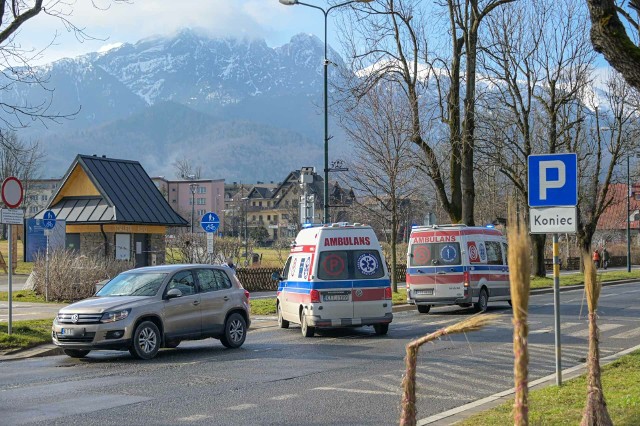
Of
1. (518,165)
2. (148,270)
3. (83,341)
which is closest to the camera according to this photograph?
(83,341)

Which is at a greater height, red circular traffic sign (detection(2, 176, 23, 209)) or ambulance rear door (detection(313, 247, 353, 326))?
red circular traffic sign (detection(2, 176, 23, 209))

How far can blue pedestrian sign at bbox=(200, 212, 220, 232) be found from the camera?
26.0 metres

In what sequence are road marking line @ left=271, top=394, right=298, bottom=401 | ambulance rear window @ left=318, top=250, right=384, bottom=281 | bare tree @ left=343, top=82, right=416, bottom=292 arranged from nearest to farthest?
road marking line @ left=271, top=394, right=298, bottom=401 → ambulance rear window @ left=318, top=250, right=384, bottom=281 → bare tree @ left=343, top=82, right=416, bottom=292

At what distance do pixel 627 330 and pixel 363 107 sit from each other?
1568 cm

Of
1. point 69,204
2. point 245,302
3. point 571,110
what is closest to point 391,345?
point 245,302

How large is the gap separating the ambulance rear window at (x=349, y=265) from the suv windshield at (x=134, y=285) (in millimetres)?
A: 3999

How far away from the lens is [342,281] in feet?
60.0

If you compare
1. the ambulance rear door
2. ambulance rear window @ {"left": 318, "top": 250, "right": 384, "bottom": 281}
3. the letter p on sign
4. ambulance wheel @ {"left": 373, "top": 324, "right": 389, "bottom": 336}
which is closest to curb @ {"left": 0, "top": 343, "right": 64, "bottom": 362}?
the ambulance rear door

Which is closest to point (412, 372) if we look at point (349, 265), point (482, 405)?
point (482, 405)

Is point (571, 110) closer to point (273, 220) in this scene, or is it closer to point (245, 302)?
point (245, 302)

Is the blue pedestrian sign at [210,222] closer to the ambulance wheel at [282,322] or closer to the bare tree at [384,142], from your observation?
the ambulance wheel at [282,322]

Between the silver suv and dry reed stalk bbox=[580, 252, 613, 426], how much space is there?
932 centimetres

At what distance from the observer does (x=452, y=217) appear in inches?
1257

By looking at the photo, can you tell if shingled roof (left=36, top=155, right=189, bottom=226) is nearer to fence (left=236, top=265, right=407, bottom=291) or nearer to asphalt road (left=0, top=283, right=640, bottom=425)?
fence (left=236, top=265, right=407, bottom=291)
